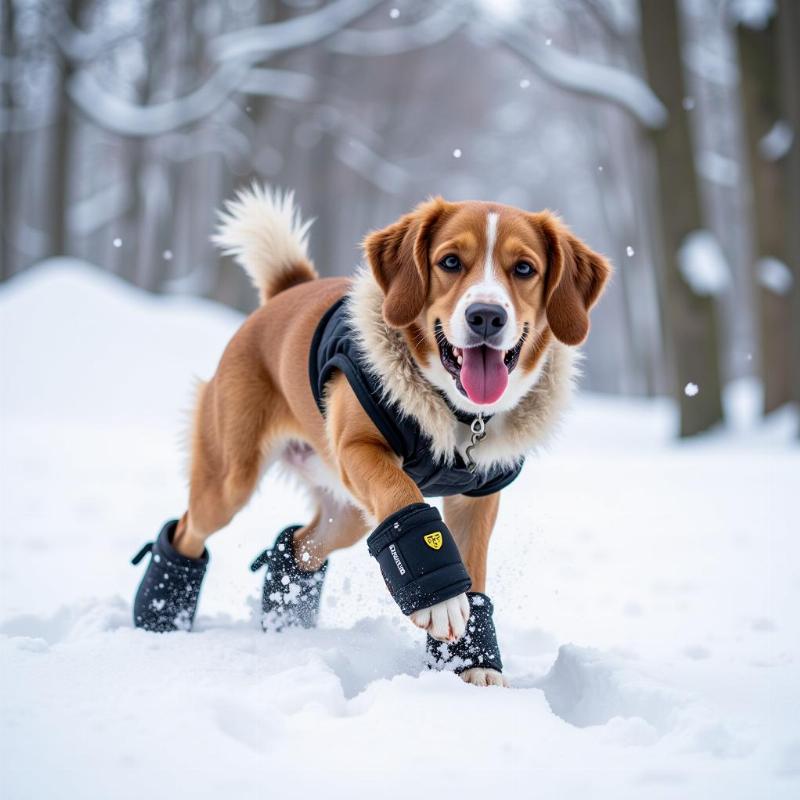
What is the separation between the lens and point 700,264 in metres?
10.1

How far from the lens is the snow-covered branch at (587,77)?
33.1 feet

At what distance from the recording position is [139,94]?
72.9ft

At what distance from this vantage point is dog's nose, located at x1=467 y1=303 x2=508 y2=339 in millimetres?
3066

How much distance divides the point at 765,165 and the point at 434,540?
8911mm

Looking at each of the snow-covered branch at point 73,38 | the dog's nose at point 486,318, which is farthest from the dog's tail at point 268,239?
the snow-covered branch at point 73,38

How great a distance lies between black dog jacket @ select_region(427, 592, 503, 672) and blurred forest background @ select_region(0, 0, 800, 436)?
2.34 meters

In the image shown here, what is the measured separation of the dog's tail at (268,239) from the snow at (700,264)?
21.0 feet

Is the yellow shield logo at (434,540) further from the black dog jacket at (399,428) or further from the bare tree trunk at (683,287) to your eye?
the bare tree trunk at (683,287)

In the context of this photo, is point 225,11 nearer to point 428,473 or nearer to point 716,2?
point 716,2

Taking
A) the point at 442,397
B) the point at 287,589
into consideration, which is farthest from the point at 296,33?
the point at 442,397

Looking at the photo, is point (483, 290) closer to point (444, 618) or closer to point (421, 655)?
point (444, 618)

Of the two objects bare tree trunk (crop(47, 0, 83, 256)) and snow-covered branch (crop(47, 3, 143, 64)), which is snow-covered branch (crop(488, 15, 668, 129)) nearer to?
snow-covered branch (crop(47, 3, 143, 64))

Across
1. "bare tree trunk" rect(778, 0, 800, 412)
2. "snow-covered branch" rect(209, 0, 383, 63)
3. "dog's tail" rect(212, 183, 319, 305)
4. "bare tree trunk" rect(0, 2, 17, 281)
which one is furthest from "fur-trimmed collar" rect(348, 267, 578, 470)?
"bare tree trunk" rect(0, 2, 17, 281)

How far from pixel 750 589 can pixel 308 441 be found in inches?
95.1
